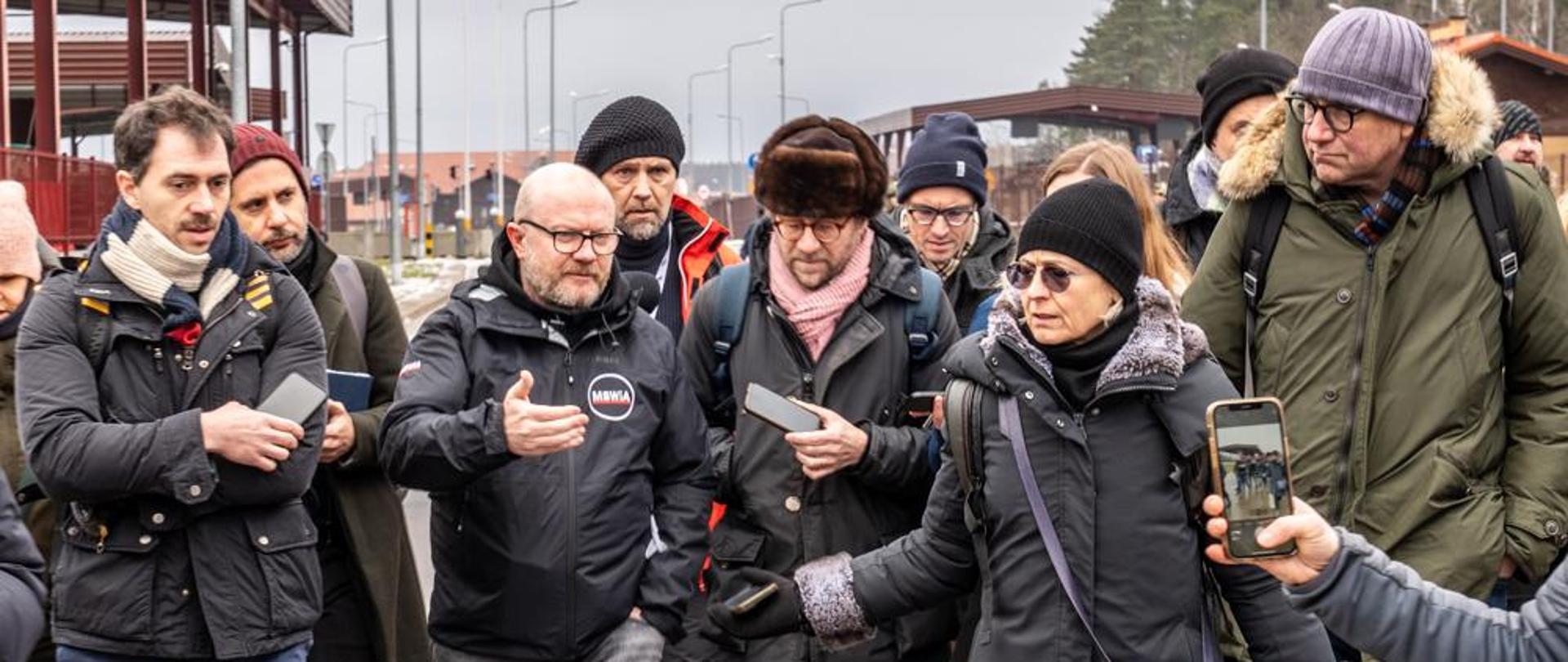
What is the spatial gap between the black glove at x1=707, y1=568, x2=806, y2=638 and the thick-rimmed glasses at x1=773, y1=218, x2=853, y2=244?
1.16m

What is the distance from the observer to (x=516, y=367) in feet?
16.6

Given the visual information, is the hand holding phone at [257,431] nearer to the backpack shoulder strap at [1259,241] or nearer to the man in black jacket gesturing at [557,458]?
the man in black jacket gesturing at [557,458]

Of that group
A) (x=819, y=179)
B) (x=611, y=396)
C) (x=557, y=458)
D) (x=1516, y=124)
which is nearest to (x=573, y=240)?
(x=611, y=396)

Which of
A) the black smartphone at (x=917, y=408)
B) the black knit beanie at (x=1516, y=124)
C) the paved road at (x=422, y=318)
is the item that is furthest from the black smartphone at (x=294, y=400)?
the black knit beanie at (x=1516, y=124)

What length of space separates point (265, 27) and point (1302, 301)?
4061 centimetres

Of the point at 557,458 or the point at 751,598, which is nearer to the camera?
the point at 751,598

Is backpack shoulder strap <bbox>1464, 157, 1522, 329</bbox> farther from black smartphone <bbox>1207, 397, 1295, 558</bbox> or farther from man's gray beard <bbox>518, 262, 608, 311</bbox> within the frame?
man's gray beard <bbox>518, 262, 608, 311</bbox>

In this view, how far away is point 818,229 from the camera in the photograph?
556 cm

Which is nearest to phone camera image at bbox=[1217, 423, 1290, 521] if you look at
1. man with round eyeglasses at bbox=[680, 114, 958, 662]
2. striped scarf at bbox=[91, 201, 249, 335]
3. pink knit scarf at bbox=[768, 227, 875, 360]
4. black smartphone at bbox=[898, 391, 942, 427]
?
man with round eyeglasses at bbox=[680, 114, 958, 662]

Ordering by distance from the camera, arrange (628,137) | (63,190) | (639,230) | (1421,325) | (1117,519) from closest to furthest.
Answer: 1. (1117,519)
2. (1421,325)
3. (639,230)
4. (628,137)
5. (63,190)

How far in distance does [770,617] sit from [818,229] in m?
1.27

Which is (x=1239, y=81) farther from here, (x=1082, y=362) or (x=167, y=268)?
(x=167, y=268)

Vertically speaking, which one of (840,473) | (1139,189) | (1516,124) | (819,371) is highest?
(1516,124)

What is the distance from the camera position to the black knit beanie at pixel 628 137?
698cm
